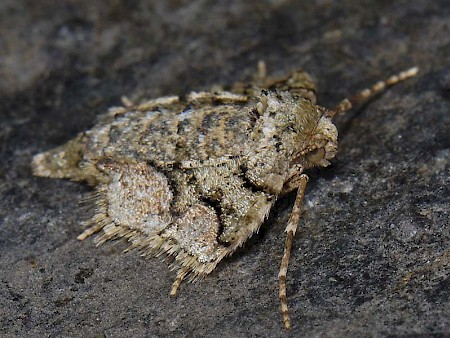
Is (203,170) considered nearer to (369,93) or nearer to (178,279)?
(178,279)

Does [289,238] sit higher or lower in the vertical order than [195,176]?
lower

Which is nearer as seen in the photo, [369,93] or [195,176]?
[195,176]

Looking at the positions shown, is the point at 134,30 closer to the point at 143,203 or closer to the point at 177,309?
the point at 143,203

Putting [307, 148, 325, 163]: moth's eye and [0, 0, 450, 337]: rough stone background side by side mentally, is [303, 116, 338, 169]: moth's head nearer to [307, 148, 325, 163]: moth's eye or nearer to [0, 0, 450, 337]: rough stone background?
[307, 148, 325, 163]: moth's eye

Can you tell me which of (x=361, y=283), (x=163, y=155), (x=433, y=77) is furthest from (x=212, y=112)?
(x=433, y=77)

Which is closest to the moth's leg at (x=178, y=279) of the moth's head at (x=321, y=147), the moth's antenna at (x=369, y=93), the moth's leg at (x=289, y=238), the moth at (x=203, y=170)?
the moth at (x=203, y=170)

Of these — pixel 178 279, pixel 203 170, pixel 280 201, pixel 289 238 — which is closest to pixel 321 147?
pixel 280 201

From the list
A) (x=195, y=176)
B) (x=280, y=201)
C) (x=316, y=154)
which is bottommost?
(x=280, y=201)
